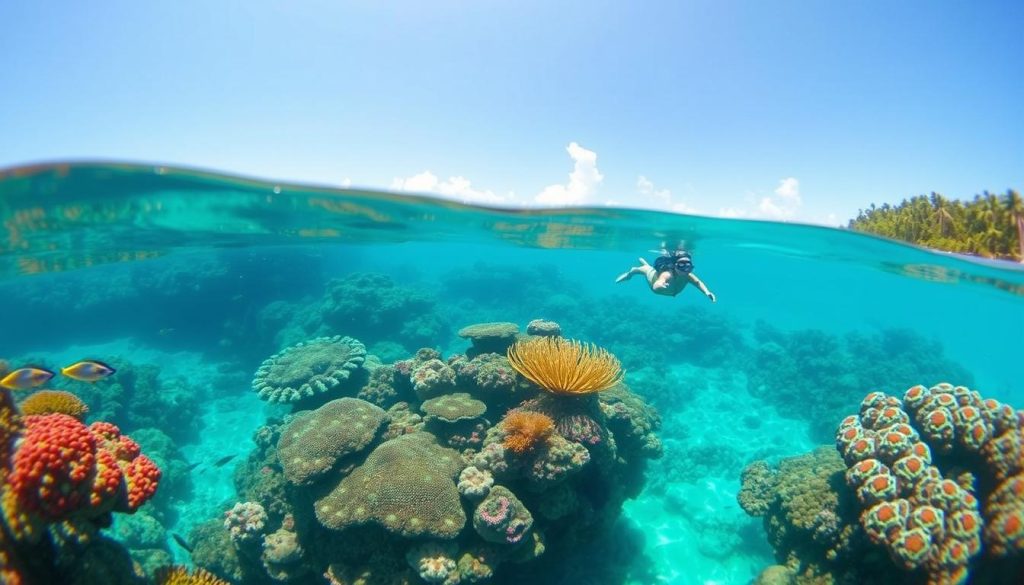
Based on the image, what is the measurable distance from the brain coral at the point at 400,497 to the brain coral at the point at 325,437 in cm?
41

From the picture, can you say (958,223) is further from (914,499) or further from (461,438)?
(461,438)

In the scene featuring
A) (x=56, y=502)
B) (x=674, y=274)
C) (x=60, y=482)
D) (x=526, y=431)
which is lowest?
(x=526, y=431)

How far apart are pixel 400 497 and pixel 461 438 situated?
1650 mm

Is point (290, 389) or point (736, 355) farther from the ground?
point (290, 389)

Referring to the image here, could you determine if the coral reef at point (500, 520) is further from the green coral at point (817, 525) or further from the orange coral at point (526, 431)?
the green coral at point (817, 525)

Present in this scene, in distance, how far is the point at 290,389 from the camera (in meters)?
11.1

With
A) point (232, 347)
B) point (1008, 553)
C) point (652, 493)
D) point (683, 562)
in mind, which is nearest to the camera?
point (1008, 553)

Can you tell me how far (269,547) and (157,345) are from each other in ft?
83.8

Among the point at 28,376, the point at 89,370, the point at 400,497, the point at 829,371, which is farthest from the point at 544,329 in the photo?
the point at 829,371

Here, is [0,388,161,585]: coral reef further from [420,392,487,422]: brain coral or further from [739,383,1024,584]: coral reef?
[739,383,1024,584]: coral reef

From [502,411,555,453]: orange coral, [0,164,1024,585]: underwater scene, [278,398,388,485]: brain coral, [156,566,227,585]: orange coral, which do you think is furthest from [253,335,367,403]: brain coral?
[502,411,555,453]: orange coral

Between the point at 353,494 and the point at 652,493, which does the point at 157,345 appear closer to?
the point at 353,494

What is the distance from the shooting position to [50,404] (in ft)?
18.8

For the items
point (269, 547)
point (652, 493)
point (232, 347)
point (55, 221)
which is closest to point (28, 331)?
point (232, 347)
